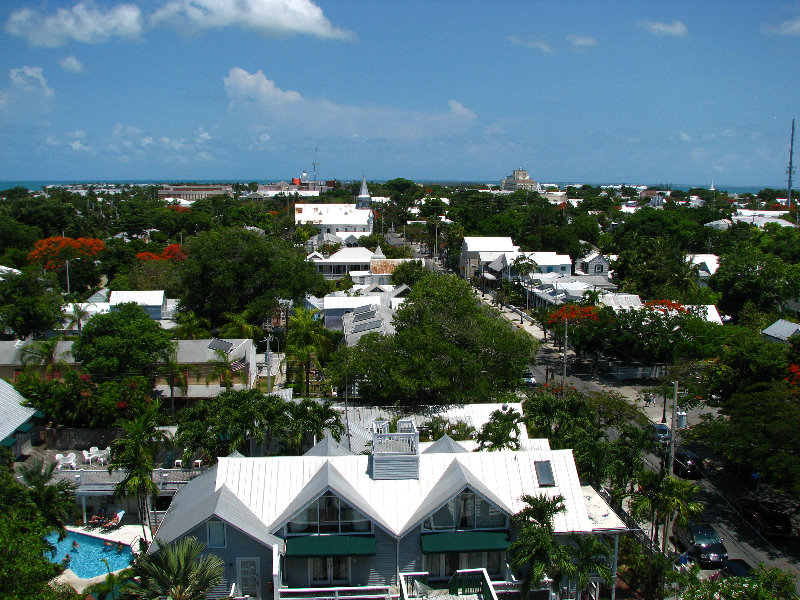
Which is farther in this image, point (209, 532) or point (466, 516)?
point (466, 516)

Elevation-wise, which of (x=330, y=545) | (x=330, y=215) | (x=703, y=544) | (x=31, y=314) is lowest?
(x=703, y=544)

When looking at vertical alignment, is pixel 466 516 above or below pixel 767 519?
above

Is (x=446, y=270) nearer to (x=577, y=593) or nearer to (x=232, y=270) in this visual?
(x=232, y=270)

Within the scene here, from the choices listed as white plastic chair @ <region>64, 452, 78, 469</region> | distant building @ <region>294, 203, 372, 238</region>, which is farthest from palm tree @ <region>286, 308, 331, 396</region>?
distant building @ <region>294, 203, 372, 238</region>

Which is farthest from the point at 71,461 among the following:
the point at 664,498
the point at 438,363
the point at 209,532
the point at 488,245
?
the point at 488,245

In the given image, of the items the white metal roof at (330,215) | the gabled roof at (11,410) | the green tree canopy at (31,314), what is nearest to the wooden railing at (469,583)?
the gabled roof at (11,410)

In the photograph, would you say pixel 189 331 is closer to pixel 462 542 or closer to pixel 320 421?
pixel 320 421

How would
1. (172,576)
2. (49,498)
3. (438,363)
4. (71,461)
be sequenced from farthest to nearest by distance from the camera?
(438,363), (71,461), (49,498), (172,576)

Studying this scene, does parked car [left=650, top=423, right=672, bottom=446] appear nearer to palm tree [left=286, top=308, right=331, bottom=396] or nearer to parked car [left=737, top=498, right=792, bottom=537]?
parked car [left=737, top=498, right=792, bottom=537]
